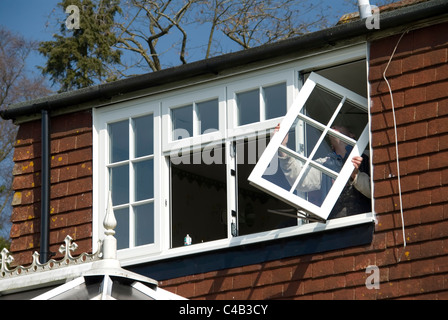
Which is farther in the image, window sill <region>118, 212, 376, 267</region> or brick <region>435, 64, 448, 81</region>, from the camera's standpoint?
window sill <region>118, 212, 376, 267</region>

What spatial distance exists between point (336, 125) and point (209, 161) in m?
1.42

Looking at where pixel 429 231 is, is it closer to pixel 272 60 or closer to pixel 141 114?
pixel 272 60

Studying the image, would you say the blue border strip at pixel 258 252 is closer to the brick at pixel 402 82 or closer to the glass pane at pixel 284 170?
the glass pane at pixel 284 170

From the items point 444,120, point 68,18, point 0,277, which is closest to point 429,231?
point 444,120

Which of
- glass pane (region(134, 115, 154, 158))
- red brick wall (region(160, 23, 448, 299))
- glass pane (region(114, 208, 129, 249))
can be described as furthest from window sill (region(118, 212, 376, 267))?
glass pane (region(134, 115, 154, 158))

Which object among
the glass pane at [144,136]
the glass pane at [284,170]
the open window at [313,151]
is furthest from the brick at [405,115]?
the glass pane at [144,136]

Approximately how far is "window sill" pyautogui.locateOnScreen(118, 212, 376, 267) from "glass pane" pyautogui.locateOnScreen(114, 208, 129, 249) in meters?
0.11

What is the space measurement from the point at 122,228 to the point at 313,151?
2.24 metres

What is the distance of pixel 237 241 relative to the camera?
9.61m

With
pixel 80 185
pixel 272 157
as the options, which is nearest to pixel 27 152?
pixel 80 185

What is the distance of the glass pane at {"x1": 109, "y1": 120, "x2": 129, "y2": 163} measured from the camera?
10.6 meters

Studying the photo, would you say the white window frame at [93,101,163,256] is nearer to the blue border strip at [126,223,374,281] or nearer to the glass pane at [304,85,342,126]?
the blue border strip at [126,223,374,281]

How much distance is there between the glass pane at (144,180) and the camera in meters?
10.3

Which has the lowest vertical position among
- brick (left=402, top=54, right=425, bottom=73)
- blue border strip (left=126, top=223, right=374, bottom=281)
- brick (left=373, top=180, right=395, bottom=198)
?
blue border strip (left=126, top=223, right=374, bottom=281)
